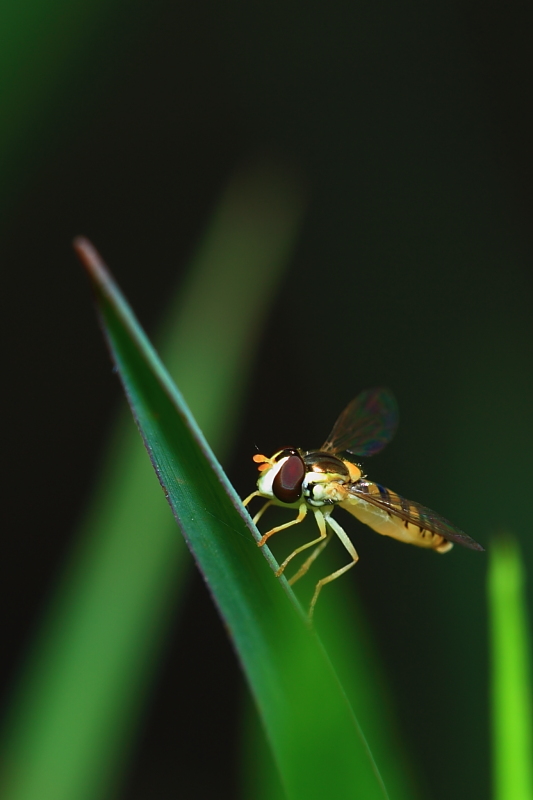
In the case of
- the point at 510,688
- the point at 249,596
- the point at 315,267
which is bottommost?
the point at 510,688

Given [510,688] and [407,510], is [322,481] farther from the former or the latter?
[510,688]

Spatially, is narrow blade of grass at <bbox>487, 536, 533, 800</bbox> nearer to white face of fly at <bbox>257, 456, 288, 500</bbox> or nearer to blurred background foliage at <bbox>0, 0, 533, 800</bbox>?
white face of fly at <bbox>257, 456, 288, 500</bbox>

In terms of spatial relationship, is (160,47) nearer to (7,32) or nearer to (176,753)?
(7,32)

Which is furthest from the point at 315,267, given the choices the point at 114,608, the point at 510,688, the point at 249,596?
the point at 249,596

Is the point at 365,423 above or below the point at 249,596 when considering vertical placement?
below

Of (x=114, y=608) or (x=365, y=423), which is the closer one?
(x=114, y=608)

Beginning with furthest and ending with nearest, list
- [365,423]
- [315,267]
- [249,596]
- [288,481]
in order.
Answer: [315,267] < [365,423] < [288,481] < [249,596]

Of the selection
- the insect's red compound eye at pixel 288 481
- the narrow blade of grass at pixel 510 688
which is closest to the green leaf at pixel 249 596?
the narrow blade of grass at pixel 510 688
